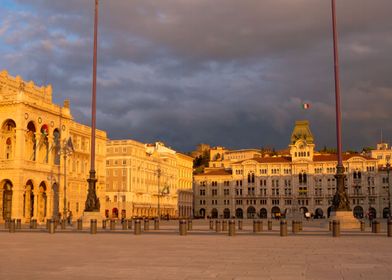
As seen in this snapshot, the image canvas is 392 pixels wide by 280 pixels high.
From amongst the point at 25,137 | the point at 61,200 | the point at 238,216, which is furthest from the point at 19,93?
the point at 238,216

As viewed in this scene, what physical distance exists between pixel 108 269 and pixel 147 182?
384 ft

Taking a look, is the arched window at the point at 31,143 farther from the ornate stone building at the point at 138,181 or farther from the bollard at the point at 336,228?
the bollard at the point at 336,228

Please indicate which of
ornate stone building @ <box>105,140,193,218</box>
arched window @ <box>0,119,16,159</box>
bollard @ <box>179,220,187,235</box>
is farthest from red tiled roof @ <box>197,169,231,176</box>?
bollard @ <box>179,220,187,235</box>

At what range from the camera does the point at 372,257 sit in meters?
18.3

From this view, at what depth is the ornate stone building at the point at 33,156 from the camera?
240 feet

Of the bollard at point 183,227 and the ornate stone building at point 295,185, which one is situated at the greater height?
the ornate stone building at point 295,185

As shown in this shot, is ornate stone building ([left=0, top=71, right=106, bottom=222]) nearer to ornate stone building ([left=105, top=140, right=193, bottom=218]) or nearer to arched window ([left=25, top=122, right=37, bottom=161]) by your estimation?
arched window ([left=25, top=122, right=37, bottom=161])

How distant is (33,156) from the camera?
8019 centimetres

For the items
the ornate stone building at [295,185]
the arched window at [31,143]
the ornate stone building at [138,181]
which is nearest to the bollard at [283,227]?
the arched window at [31,143]

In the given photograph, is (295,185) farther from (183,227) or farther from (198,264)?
(198,264)

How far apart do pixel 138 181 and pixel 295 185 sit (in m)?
55.7

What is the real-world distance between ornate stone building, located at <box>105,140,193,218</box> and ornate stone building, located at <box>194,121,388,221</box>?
23415 millimetres

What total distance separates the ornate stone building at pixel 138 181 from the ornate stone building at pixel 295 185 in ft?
76.8

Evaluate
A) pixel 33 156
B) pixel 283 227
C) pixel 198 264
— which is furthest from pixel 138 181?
pixel 198 264
